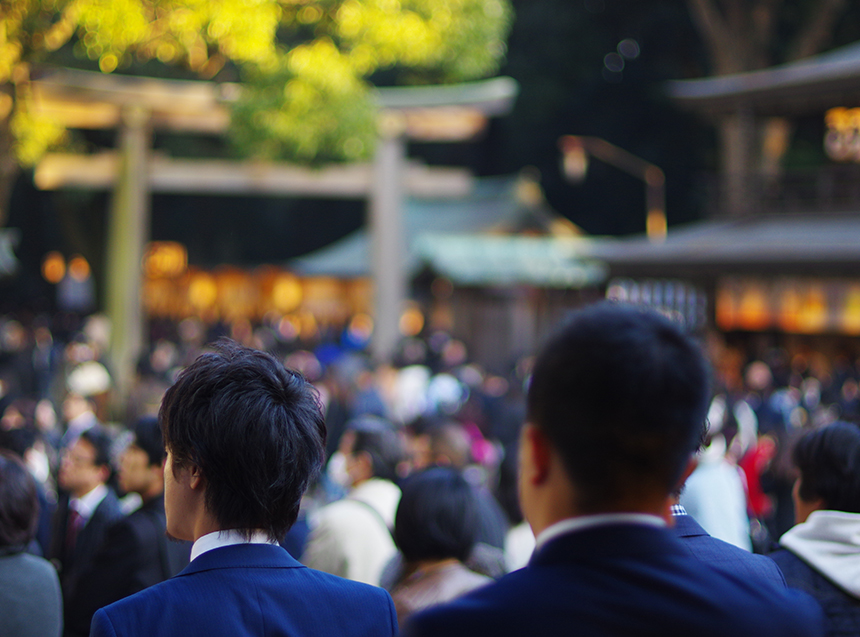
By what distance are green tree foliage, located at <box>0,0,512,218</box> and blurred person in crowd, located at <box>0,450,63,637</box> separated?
557 centimetres

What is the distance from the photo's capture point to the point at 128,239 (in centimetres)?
1356

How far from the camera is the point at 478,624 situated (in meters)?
1.06

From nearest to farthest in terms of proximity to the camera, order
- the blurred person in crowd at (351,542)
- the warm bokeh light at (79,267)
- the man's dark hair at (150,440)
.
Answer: the man's dark hair at (150,440)
the blurred person in crowd at (351,542)
the warm bokeh light at (79,267)

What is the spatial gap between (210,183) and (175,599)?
13.7 m

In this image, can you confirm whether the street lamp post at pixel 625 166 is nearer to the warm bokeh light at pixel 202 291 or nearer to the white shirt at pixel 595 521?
the warm bokeh light at pixel 202 291

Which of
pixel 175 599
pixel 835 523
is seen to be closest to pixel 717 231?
pixel 835 523

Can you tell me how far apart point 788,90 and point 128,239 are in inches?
468

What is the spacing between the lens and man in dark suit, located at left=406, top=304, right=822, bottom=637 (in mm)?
1061

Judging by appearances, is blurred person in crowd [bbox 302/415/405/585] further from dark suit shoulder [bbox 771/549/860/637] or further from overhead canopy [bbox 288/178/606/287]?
overhead canopy [bbox 288/178/606/287]

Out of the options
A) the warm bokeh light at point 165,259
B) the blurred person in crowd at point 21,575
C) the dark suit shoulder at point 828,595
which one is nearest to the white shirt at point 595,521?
the dark suit shoulder at point 828,595

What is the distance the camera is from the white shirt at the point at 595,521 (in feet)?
3.74

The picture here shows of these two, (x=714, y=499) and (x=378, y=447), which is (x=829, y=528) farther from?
(x=378, y=447)

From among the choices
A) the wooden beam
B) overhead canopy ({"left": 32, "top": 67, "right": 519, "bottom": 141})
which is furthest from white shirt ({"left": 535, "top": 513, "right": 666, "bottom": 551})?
the wooden beam

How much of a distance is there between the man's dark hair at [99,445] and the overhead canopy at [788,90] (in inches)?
558
